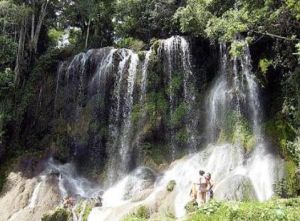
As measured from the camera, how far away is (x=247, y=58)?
63.4ft

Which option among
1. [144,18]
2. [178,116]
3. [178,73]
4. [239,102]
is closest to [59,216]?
[178,116]

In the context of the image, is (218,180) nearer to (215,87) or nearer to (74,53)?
(215,87)

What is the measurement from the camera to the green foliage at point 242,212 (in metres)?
8.75

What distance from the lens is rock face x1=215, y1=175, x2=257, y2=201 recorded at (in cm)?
1380

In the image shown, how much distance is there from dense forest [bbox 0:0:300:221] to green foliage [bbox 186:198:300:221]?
423 centimetres

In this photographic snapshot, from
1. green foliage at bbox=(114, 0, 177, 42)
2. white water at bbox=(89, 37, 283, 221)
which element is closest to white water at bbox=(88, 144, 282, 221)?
white water at bbox=(89, 37, 283, 221)

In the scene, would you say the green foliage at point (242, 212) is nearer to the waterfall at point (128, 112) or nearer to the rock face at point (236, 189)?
the rock face at point (236, 189)

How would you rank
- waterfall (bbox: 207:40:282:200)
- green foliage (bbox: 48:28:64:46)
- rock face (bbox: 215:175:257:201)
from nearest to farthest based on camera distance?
rock face (bbox: 215:175:257:201)
waterfall (bbox: 207:40:282:200)
green foliage (bbox: 48:28:64:46)

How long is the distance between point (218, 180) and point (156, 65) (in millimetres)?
7643

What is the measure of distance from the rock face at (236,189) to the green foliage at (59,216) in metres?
5.15

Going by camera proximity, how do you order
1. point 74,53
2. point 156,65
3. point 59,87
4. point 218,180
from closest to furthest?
point 218,180 < point 156,65 < point 59,87 < point 74,53

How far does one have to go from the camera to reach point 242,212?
916 centimetres

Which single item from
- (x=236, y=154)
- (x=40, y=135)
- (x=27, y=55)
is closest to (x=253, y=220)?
(x=236, y=154)

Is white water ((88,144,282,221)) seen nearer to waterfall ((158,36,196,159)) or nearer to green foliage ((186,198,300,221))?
waterfall ((158,36,196,159))
